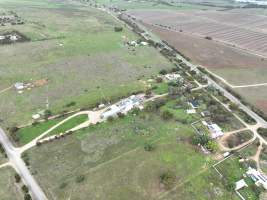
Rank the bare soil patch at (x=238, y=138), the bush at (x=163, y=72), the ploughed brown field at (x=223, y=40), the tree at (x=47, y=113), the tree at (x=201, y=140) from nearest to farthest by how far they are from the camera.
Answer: the tree at (x=201, y=140) < the bare soil patch at (x=238, y=138) < the tree at (x=47, y=113) < the bush at (x=163, y=72) < the ploughed brown field at (x=223, y=40)

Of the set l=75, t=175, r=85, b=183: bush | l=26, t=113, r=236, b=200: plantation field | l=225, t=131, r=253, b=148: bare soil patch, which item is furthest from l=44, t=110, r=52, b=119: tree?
l=225, t=131, r=253, b=148: bare soil patch

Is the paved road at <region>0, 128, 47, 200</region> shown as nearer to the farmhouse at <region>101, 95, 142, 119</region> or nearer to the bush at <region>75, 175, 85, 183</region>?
the bush at <region>75, 175, 85, 183</region>

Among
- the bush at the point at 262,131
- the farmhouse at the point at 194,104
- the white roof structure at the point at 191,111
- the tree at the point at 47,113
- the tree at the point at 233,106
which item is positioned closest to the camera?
the bush at the point at 262,131

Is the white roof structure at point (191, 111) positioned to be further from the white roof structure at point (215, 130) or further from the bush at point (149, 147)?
the bush at point (149, 147)

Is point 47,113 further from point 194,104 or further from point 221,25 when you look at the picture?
point 221,25

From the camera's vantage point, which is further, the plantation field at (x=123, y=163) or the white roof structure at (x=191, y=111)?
the white roof structure at (x=191, y=111)

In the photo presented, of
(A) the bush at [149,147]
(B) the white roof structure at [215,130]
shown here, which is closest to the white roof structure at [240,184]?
(B) the white roof structure at [215,130]

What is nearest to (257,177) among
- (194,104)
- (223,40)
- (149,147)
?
(149,147)
